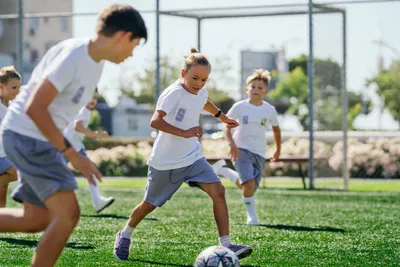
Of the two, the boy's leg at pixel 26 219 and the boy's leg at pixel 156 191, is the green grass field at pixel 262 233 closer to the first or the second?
the boy's leg at pixel 156 191

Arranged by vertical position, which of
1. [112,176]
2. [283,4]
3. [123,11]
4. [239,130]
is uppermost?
[283,4]

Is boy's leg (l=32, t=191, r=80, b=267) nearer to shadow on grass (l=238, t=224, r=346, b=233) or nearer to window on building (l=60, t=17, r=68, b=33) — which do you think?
shadow on grass (l=238, t=224, r=346, b=233)

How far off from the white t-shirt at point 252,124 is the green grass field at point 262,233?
2.65 ft

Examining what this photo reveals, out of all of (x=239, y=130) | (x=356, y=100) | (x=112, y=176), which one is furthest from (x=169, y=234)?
(x=356, y=100)

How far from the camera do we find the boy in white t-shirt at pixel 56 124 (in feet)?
15.1

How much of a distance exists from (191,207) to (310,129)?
12.5 feet

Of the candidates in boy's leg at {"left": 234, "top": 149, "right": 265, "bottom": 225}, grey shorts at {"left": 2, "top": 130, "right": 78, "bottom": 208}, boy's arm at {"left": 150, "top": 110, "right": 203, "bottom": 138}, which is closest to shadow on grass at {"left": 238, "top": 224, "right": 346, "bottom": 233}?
boy's leg at {"left": 234, "top": 149, "right": 265, "bottom": 225}

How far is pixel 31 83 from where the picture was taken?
4867 millimetres

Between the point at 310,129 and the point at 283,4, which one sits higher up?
the point at 283,4

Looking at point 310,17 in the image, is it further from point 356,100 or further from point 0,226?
point 356,100

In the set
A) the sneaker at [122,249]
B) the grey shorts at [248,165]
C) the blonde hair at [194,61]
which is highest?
the blonde hair at [194,61]

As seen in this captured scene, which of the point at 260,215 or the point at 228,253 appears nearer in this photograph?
the point at 228,253

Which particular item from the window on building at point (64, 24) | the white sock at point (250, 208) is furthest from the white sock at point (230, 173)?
the window on building at point (64, 24)

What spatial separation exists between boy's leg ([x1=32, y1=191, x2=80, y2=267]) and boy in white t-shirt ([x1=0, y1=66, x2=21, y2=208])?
9.51 feet
